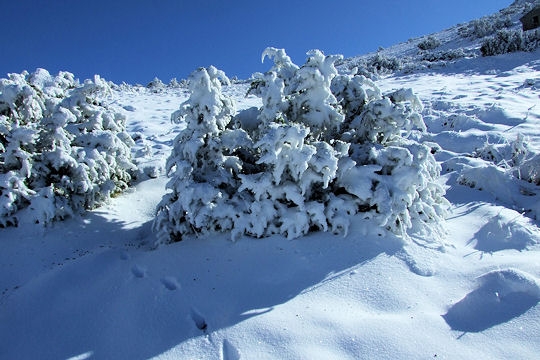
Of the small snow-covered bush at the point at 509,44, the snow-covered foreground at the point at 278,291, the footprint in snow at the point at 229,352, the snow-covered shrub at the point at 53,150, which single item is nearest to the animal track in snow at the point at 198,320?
the snow-covered foreground at the point at 278,291

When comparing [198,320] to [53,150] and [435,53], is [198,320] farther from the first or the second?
[435,53]

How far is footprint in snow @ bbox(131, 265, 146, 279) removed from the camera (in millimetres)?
3950

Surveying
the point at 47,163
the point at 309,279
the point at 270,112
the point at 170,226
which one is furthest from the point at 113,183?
the point at 309,279

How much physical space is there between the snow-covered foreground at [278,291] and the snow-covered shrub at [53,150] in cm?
35

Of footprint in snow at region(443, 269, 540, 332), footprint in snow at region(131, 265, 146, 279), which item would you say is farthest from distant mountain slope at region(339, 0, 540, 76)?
footprint in snow at region(131, 265, 146, 279)

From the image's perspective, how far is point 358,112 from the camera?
195 inches

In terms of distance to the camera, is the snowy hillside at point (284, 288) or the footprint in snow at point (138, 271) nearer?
the snowy hillside at point (284, 288)

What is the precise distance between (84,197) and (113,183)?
47 centimetres

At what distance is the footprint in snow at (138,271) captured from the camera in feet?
13.0

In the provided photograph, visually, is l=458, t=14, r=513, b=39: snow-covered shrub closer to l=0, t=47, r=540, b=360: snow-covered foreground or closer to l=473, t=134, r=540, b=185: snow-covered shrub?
l=473, t=134, r=540, b=185: snow-covered shrub

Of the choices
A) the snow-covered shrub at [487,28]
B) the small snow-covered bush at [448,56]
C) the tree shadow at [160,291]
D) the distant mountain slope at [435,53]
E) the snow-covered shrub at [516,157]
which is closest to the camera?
the tree shadow at [160,291]

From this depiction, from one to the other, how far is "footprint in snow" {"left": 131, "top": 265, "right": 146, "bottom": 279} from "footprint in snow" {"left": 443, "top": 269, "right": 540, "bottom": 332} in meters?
2.82

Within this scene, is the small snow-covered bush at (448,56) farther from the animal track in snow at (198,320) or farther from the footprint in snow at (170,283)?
the animal track in snow at (198,320)

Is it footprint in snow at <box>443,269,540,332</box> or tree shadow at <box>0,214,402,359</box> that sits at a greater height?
tree shadow at <box>0,214,402,359</box>
